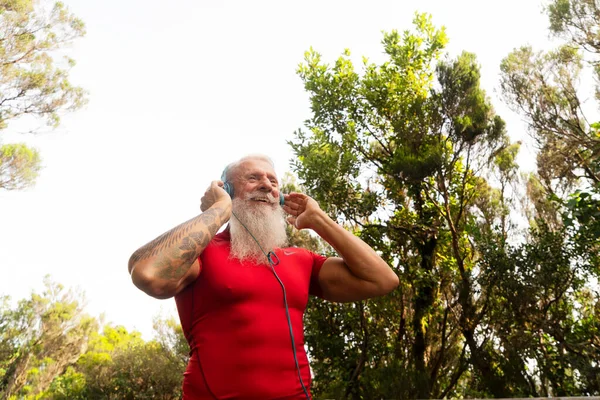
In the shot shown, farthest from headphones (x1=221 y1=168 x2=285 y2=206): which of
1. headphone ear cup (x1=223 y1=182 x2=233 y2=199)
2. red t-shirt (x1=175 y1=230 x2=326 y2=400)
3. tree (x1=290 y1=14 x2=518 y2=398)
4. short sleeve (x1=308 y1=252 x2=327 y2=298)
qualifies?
tree (x1=290 y1=14 x2=518 y2=398)

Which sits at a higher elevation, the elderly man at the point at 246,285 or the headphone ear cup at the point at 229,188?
the headphone ear cup at the point at 229,188

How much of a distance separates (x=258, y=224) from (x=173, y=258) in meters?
0.45

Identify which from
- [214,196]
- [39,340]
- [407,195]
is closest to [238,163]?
[214,196]

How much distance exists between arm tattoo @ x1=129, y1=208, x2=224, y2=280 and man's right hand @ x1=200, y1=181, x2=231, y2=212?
0.14 meters

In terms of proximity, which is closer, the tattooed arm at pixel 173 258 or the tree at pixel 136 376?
the tattooed arm at pixel 173 258

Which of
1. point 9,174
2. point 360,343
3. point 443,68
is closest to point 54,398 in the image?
point 9,174

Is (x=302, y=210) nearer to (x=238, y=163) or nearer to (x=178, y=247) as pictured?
(x=238, y=163)

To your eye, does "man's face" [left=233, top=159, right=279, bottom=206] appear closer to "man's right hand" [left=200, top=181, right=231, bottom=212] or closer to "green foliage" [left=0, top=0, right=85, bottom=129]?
"man's right hand" [left=200, top=181, right=231, bottom=212]

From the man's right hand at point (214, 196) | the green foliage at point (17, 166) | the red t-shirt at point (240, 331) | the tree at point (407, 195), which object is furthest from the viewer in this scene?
the green foliage at point (17, 166)

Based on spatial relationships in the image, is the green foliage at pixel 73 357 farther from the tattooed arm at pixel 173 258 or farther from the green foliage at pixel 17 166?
the tattooed arm at pixel 173 258

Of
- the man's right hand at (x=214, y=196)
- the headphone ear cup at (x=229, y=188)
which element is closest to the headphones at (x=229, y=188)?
the headphone ear cup at (x=229, y=188)

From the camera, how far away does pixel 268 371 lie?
114cm

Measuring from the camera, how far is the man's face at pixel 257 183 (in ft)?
5.29

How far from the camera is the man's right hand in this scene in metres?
1.43
